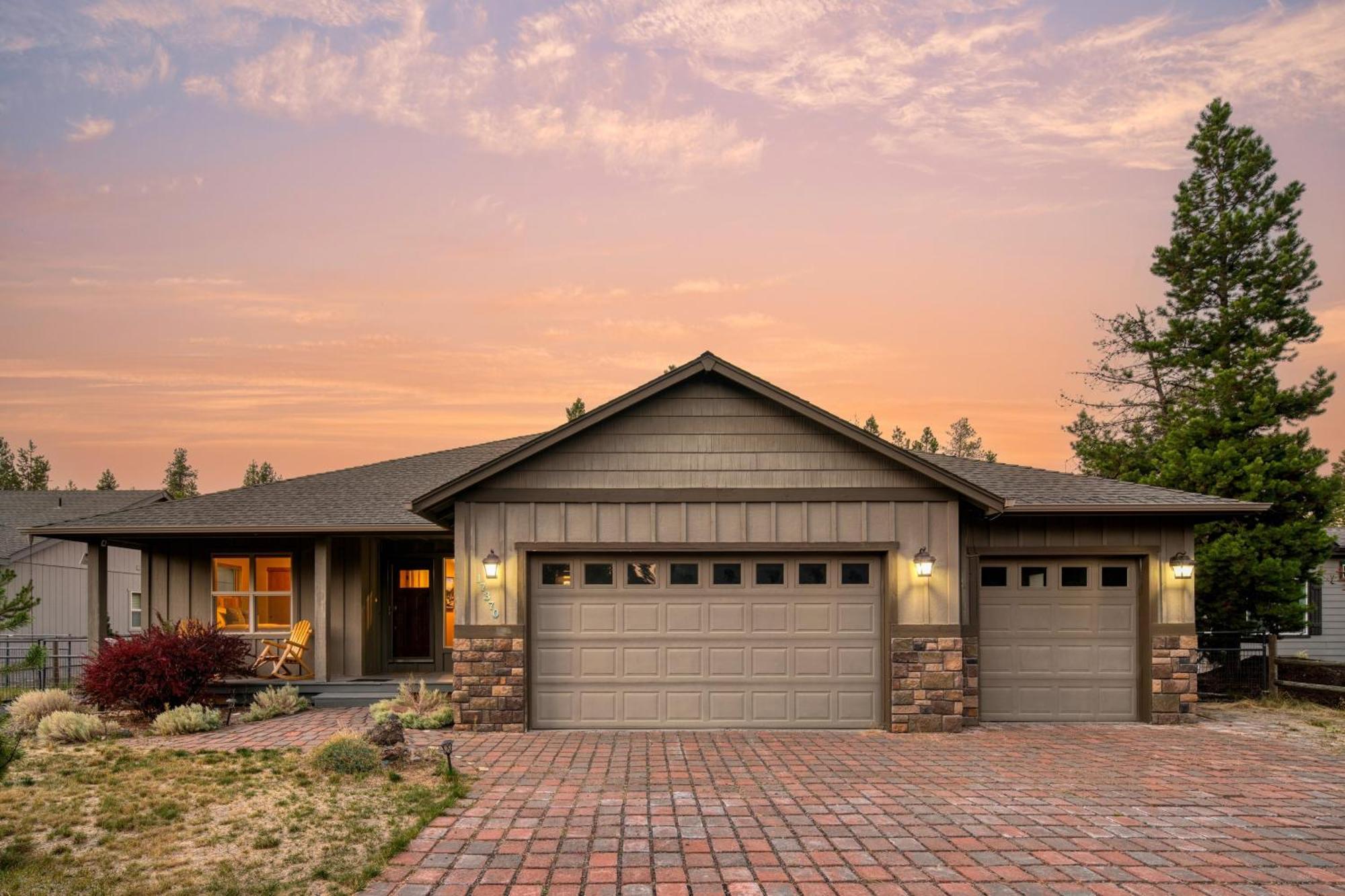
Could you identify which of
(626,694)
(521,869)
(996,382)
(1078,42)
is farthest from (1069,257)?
(521,869)

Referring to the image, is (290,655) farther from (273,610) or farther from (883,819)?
(883,819)

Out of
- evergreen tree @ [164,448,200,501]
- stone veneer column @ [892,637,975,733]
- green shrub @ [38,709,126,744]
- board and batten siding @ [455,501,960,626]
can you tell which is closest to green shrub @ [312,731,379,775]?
board and batten siding @ [455,501,960,626]

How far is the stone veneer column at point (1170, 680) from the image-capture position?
37.7 feet

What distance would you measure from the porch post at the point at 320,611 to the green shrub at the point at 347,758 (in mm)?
5208

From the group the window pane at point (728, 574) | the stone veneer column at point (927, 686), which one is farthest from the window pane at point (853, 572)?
the window pane at point (728, 574)

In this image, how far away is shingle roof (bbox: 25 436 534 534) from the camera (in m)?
13.1

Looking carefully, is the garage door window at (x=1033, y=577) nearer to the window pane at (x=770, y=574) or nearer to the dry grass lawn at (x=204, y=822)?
the window pane at (x=770, y=574)

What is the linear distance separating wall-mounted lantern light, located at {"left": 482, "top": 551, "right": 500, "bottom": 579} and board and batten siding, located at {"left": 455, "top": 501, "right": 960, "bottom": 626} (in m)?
0.09

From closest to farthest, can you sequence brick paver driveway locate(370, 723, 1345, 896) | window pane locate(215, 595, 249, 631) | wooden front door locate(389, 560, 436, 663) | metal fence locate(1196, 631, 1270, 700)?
brick paver driveway locate(370, 723, 1345, 896) → metal fence locate(1196, 631, 1270, 700) → window pane locate(215, 595, 249, 631) → wooden front door locate(389, 560, 436, 663)

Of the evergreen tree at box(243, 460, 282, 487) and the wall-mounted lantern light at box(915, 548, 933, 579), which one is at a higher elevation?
the evergreen tree at box(243, 460, 282, 487)

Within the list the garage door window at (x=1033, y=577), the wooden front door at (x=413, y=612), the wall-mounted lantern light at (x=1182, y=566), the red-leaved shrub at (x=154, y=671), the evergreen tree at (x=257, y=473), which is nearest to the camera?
the red-leaved shrub at (x=154, y=671)

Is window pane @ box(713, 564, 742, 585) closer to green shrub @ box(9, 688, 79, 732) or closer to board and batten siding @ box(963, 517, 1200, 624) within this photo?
board and batten siding @ box(963, 517, 1200, 624)

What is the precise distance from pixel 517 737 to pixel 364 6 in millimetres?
12244

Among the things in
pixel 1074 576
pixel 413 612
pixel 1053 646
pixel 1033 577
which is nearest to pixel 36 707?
pixel 413 612
